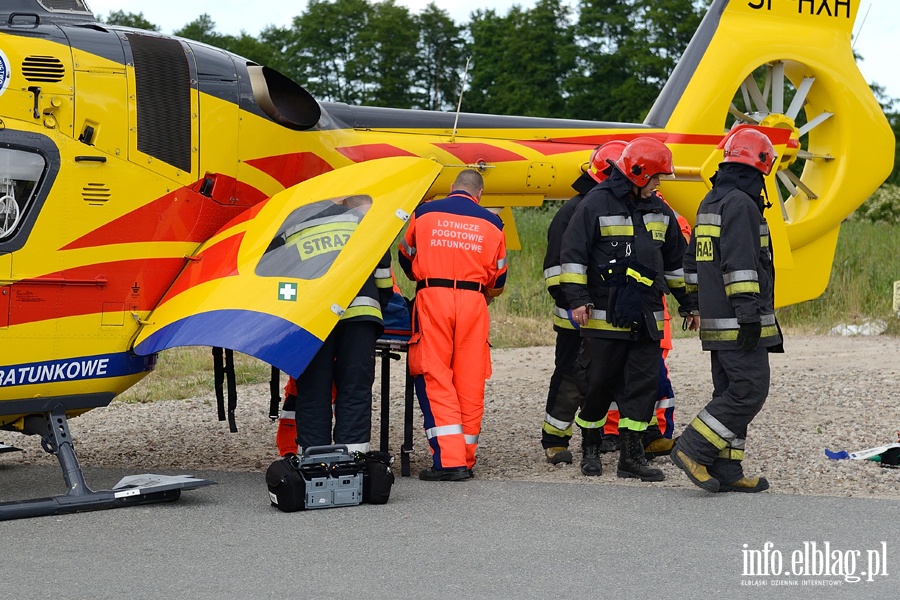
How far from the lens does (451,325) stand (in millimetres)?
7105

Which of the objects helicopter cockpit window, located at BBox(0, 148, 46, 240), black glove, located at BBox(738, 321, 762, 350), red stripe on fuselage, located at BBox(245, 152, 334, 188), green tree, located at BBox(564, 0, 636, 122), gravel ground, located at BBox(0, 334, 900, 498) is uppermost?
green tree, located at BBox(564, 0, 636, 122)

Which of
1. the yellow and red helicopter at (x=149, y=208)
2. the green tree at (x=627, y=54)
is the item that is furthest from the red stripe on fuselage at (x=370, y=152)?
the green tree at (x=627, y=54)

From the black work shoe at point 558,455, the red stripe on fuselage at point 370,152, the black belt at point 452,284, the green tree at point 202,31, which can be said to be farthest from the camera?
the green tree at point 202,31

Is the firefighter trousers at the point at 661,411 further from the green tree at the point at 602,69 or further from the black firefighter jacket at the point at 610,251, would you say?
the green tree at the point at 602,69

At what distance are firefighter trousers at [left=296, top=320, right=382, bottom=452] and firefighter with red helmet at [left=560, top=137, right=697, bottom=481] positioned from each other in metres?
1.41

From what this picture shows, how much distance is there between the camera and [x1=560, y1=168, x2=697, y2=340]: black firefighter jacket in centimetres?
700

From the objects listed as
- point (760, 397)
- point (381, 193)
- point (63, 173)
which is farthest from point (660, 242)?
point (63, 173)

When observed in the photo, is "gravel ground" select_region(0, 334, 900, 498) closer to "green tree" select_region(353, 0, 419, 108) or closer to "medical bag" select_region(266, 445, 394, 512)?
"medical bag" select_region(266, 445, 394, 512)

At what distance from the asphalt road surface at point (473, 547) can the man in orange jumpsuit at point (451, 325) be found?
18.0 inches

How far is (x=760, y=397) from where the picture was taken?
21.1ft

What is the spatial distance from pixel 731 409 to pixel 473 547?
197 centimetres

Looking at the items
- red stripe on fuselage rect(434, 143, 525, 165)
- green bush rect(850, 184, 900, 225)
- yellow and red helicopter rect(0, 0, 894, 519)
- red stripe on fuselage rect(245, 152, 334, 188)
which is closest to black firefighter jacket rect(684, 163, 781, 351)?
yellow and red helicopter rect(0, 0, 894, 519)

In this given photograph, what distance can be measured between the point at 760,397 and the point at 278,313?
2860 mm

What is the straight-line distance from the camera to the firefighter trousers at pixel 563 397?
7.66 meters
